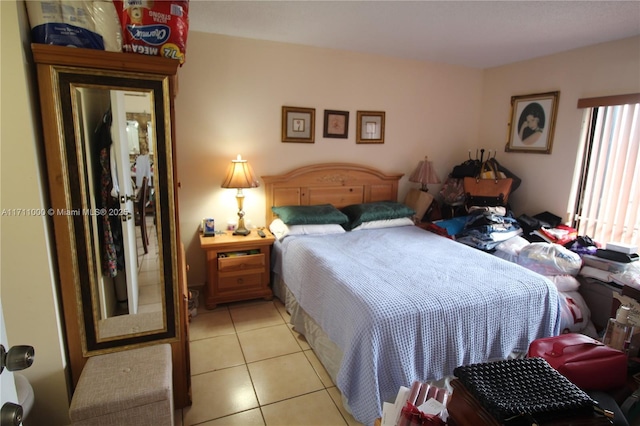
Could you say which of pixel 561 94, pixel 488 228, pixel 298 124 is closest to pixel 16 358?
pixel 298 124

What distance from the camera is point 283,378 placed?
7.14 ft

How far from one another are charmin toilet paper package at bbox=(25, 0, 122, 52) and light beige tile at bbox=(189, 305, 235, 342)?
6.57 ft

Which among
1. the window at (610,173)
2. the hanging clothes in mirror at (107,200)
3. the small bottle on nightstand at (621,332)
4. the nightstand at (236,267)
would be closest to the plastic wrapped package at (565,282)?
the window at (610,173)

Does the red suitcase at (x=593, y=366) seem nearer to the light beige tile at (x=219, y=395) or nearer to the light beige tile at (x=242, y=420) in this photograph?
the light beige tile at (x=242, y=420)

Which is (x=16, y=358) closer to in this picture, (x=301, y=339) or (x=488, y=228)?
(x=301, y=339)

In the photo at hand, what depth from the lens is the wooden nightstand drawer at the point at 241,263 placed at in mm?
2953

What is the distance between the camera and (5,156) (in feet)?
4.49

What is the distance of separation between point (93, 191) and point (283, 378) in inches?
59.4

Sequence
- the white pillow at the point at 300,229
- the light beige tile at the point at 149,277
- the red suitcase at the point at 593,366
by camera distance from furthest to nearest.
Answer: the white pillow at the point at 300,229, the light beige tile at the point at 149,277, the red suitcase at the point at 593,366

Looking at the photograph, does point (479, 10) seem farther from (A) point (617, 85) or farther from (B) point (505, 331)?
(B) point (505, 331)

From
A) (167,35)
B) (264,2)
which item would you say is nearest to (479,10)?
(264,2)

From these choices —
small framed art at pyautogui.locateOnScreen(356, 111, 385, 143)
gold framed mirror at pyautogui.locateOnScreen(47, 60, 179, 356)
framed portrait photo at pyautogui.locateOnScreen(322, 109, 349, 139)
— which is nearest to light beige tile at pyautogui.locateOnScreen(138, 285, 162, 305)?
gold framed mirror at pyautogui.locateOnScreen(47, 60, 179, 356)

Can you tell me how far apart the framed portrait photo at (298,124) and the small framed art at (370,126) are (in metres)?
0.51

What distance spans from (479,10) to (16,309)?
309cm
